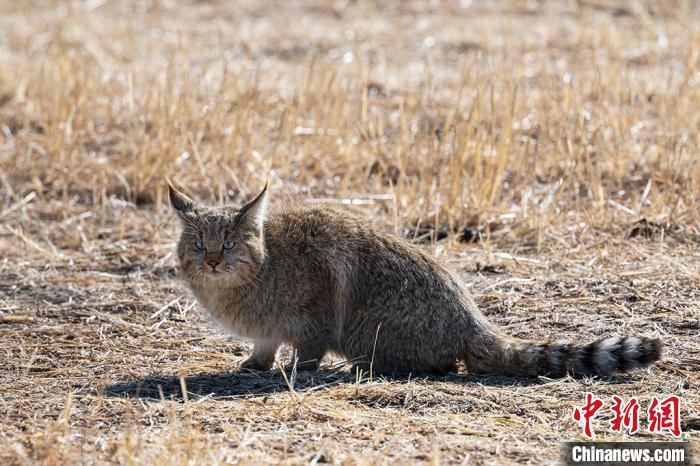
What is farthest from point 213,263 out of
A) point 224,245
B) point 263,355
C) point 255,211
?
point 263,355

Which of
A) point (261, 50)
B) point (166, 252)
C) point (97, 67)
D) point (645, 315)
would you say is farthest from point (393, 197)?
point (261, 50)

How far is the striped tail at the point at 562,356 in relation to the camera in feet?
18.2

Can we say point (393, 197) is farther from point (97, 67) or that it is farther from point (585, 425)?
point (97, 67)

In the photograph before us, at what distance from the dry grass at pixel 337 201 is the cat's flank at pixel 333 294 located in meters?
0.21

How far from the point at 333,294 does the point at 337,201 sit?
299 cm

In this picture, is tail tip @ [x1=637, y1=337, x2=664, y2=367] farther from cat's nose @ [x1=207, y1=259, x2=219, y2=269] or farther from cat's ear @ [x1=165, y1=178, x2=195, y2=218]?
cat's ear @ [x1=165, y1=178, x2=195, y2=218]

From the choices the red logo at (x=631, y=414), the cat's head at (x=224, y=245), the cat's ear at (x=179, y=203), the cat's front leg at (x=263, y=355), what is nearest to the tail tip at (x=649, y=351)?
the red logo at (x=631, y=414)

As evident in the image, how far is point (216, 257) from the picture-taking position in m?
6.03

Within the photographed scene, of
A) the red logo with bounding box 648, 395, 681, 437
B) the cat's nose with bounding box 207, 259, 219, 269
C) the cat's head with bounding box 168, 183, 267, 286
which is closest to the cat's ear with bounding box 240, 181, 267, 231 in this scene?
the cat's head with bounding box 168, 183, 267, 286

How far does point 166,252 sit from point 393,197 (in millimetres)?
1755

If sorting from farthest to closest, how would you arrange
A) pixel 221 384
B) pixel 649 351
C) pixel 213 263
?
pixel 213 263
pixel 221 384
pixel 649 351

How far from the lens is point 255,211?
20.1 feet

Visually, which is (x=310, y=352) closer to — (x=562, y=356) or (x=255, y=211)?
(x=255, y=211)

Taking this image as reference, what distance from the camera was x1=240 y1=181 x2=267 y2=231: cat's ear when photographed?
6.06 metres
